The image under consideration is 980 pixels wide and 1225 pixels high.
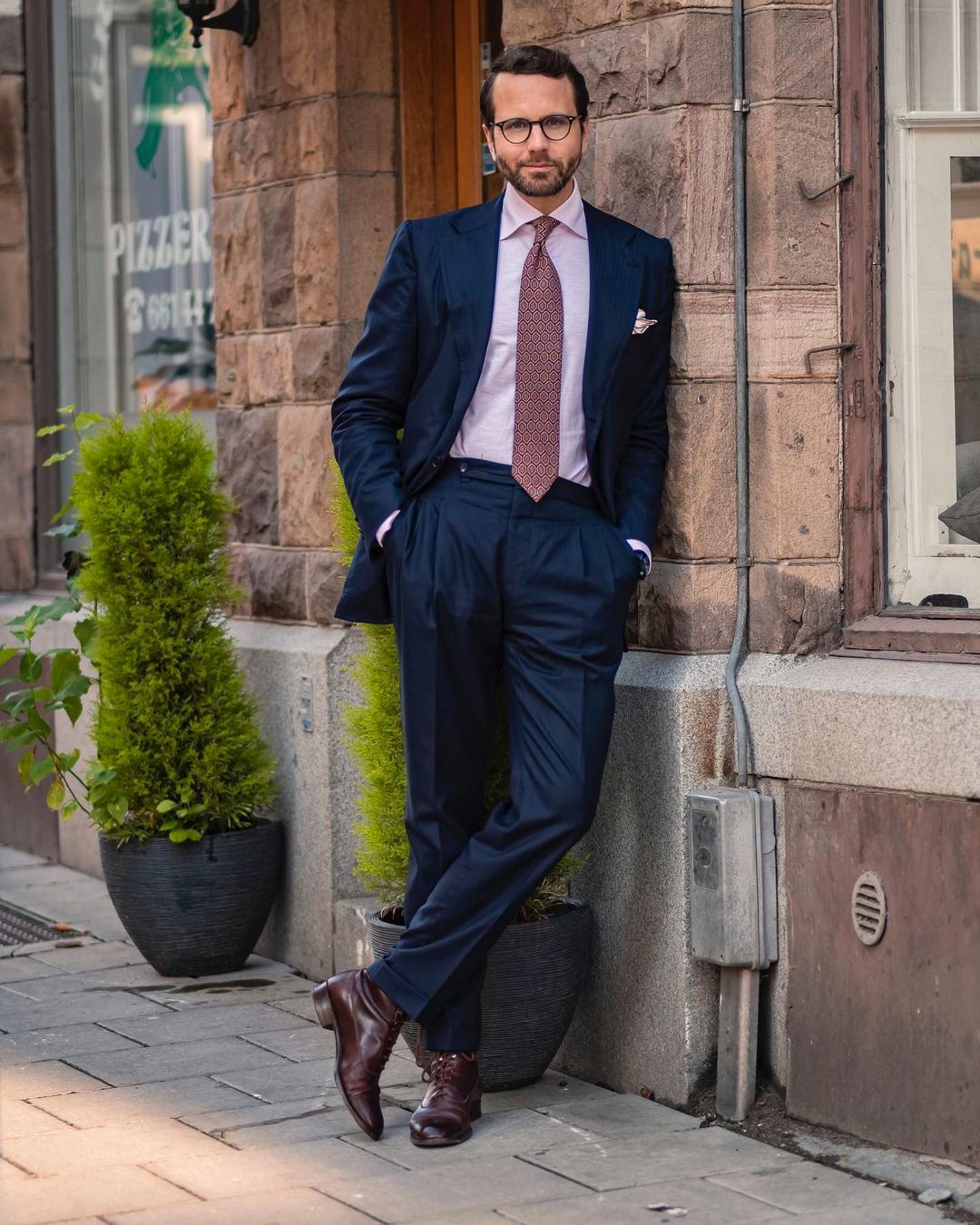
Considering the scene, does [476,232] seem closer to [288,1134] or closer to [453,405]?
[453,405]

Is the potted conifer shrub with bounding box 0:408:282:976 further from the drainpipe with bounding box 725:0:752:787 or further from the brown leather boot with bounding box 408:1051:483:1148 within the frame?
the drainpipe with bounding box 725:0:752:787

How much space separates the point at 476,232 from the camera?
15.8 feet

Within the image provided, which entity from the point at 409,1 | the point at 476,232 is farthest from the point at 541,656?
the point at 409,1

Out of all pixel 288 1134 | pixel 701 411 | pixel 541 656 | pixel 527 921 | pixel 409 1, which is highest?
pixel 409 1

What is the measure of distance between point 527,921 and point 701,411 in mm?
1248

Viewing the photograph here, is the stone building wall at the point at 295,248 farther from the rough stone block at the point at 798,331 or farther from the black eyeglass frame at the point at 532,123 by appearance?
the rough stone block at the point at 798,331

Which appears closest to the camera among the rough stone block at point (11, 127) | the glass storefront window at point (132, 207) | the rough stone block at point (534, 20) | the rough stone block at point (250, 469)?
the rough stone block at point (534, 20)

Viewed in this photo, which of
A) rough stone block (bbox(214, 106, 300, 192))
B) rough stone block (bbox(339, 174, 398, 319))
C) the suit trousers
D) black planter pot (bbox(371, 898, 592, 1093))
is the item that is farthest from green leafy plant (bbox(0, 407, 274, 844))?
the suit trousers

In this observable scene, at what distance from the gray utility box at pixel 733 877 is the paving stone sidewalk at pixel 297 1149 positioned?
0.41 metres

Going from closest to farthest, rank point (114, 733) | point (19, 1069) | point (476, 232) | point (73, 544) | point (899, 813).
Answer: point (899, 813), point (476, 232), point (19, 1069), point (114, 733), point (73, 544)

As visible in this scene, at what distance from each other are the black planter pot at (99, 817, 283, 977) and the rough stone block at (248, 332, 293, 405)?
4.37 feet

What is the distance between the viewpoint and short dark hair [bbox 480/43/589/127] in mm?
4680

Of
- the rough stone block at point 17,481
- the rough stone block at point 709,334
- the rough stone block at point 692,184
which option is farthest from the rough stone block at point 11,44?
the rough stone block at point 709,334

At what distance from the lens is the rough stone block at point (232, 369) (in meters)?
6.79
